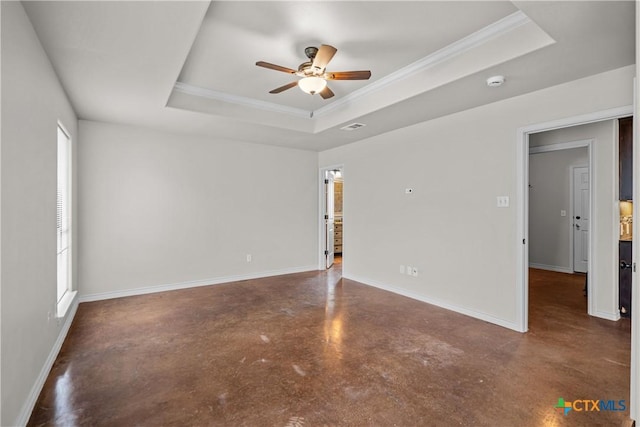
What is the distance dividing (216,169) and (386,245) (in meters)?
3.04

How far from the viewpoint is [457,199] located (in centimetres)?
387

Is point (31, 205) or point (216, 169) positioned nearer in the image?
point (31, 205)

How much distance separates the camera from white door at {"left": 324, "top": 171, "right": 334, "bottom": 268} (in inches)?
253

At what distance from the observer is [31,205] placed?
2047mm

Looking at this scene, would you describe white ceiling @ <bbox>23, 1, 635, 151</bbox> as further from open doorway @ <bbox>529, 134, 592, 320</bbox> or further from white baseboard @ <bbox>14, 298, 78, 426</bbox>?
open doorway @ <bbox>529, 134, 592, 320</bbox>

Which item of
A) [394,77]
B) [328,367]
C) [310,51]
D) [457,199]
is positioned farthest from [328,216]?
[328,367]

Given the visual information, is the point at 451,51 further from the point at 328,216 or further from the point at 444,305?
the point at 328,216

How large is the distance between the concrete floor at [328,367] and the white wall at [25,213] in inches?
13.1

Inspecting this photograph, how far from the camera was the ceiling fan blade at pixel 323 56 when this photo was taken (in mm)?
2332

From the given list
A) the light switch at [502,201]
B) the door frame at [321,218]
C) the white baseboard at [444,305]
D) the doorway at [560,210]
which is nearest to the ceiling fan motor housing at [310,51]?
the light switch at [502,201]

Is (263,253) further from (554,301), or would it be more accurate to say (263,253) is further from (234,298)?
(554,301)

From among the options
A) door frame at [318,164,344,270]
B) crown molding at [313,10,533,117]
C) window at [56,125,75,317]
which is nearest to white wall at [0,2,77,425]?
window at [56,125,75,317]

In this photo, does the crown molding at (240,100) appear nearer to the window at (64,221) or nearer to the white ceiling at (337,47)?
the white ceiling at (337,47)

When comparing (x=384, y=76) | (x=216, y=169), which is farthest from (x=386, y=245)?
(x=216, y=169)
